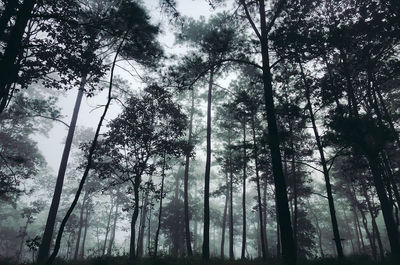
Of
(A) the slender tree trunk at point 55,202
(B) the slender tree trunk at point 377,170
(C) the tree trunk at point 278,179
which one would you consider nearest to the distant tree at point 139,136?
(A) the slender tree trunk at point 55,202

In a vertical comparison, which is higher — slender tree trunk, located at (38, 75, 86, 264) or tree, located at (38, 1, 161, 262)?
tree, located at (38, 1, 161, 262)

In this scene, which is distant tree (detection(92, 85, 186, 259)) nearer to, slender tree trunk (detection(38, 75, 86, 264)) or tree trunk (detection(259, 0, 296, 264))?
slender tree trunk (detection(38, 75, 86, 264))

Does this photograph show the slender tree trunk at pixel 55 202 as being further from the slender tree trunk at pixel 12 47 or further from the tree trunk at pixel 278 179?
the tree trunk at pixel 278 179

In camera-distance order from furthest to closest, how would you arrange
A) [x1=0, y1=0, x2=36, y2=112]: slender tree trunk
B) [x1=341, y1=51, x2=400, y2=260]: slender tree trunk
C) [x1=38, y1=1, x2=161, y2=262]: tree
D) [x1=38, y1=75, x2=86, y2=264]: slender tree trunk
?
[x1=38, y1=75, x2=86, y2=264]: slender tree trunk < [x1=341, y1=51, x2=400, y2=260]: slender tree trunk < [x1=38, y1=1, x2=161, y2=262]: tree < [x1=0, y1=0, x2=36, y2=112]: slender tree trunk

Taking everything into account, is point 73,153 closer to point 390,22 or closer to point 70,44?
point 70,44

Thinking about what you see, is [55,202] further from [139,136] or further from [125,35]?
[125,35]

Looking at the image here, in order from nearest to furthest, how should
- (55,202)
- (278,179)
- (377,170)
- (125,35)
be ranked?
(125,35) → (278,179) → (377,170) → (55,202)

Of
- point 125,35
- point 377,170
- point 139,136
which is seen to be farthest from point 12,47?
point 377,170

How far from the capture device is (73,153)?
34.3m

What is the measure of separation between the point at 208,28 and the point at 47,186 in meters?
35.8

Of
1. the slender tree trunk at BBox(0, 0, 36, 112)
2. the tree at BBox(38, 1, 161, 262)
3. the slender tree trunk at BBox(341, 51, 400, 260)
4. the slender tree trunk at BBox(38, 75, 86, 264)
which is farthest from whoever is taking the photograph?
the slender tree trunk at BBox(38, 75, 86, 264)

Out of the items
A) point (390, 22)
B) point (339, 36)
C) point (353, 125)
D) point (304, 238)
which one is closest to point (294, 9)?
point (339, 36)

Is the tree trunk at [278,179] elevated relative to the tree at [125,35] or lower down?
lower down

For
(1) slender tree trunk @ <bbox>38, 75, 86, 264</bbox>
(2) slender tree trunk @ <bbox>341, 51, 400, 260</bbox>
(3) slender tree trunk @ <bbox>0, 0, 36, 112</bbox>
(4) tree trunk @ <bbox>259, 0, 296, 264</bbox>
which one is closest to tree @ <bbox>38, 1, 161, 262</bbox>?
(1) slender tree trunk @ <bbox>38, 75, 86, 264</bbox>
